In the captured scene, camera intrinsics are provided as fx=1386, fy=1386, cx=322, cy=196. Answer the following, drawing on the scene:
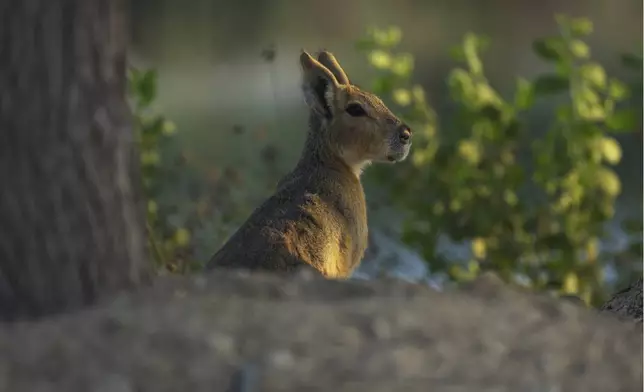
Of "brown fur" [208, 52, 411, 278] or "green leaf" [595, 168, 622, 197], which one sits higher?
"brown fur" [208, 52, 411, 278]

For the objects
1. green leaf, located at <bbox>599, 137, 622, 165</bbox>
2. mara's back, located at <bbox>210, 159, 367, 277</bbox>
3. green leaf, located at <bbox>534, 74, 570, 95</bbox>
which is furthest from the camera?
green leaf, located at <bbox>599, 137, 622, 165</bbox>

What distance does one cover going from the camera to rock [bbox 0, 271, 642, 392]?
3645 millimetres

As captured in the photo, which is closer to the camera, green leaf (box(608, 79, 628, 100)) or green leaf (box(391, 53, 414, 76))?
green leaf (box(608, 79, 628, 100))

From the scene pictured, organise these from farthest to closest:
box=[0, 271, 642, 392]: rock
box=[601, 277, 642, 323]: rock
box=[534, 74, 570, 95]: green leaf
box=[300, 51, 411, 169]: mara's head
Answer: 1. box=[534, 74, 570, 95]: green leaf
2. box=[300, 51, 411, 169]: mara's head
3. box=[601, 277, 642, 323]: rock
4. box=[0, 271, 642, 392]: rock

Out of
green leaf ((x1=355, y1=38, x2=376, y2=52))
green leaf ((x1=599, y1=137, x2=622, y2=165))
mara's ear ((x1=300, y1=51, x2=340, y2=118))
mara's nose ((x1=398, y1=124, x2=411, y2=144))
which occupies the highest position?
mara's ear ((x1=300, y1=51, x2=340, y2=118))

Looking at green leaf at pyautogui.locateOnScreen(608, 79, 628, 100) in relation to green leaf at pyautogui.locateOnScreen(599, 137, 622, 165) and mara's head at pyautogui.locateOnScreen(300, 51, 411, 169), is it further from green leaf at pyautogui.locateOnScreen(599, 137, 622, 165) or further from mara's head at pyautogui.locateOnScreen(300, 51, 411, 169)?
mara's head at pyautogui.locateOnScreen(300, 51, 411, 169)

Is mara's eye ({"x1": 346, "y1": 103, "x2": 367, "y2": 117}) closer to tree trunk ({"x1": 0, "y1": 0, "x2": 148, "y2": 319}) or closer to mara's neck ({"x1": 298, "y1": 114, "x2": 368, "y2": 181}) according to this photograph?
mara's neck ({"x1": 298, "y1": 114, "x2": 368, "y2": 181})

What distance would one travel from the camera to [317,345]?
3.85m

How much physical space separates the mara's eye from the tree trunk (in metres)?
2.29

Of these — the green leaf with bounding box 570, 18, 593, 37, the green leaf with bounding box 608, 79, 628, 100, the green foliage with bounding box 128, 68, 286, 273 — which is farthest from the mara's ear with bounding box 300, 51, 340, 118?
the green leaf with bounding box 608, 79, 628, 100

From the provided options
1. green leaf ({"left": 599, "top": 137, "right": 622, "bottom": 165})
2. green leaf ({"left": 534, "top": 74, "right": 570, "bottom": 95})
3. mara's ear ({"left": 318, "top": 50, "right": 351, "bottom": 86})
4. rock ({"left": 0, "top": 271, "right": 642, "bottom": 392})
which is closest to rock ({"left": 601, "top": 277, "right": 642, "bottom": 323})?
rock ({"left": 0, "top": 271, "right": 642, "bottom": 392})

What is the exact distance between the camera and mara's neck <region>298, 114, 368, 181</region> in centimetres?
664

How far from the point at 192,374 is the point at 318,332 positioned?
44 centimetres

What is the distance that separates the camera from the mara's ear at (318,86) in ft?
21.3
